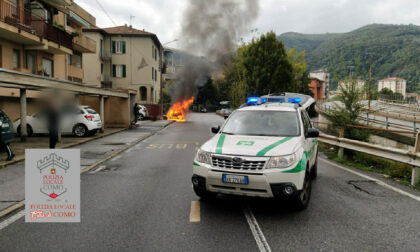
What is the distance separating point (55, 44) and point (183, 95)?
55.8ft

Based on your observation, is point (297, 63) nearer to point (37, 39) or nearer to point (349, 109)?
point (37, 39)

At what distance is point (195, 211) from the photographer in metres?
4.98

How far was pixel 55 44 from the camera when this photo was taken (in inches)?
804

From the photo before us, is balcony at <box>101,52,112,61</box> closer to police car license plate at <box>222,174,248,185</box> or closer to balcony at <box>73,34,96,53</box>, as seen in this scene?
balcony at <box>73,34,96,53</box>

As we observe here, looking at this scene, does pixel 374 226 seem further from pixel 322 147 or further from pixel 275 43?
pixel 275 43

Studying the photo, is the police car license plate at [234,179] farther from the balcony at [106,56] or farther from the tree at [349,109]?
the balcony at [106,56]

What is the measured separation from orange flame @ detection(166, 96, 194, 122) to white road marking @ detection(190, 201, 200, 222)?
104ft

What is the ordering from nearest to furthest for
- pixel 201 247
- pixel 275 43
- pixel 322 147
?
1. pixel 201 247
2. pixel 322 147
3. pixel 275 43

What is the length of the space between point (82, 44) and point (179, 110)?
14573 millimetres

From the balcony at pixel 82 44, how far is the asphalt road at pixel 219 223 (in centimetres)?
2074

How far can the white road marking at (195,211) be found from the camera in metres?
4.62

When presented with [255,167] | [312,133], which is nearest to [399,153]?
[312,133]

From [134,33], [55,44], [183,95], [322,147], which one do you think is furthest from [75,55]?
[322,147]

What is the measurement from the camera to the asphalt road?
12.4ft
